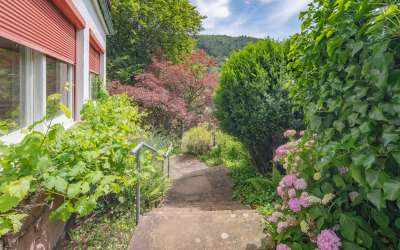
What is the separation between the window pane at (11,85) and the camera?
217cm

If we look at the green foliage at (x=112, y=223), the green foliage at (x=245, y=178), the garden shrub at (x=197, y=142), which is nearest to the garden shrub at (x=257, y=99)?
the green foliage at (x=245, y=178)

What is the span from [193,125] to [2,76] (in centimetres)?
814

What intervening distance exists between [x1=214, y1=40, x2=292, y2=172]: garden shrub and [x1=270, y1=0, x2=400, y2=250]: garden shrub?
240cm

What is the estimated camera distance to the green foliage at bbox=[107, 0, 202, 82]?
12.8 m

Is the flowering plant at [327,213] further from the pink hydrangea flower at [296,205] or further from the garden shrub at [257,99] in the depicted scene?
the garden shrub at [257,99]

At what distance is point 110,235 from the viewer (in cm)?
259

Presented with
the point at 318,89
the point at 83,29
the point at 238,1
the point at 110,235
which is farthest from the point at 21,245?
the point at 238,1

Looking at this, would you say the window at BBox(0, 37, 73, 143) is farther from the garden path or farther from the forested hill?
the forested hill

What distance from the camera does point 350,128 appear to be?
135cm

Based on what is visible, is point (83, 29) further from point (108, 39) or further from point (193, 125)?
point (108, 39)

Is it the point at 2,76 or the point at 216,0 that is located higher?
the point at 216,0

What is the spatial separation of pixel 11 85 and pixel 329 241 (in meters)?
2.75

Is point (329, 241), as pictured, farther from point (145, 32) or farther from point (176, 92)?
point (145, 32)

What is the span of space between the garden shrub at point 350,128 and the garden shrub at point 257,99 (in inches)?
94.5
